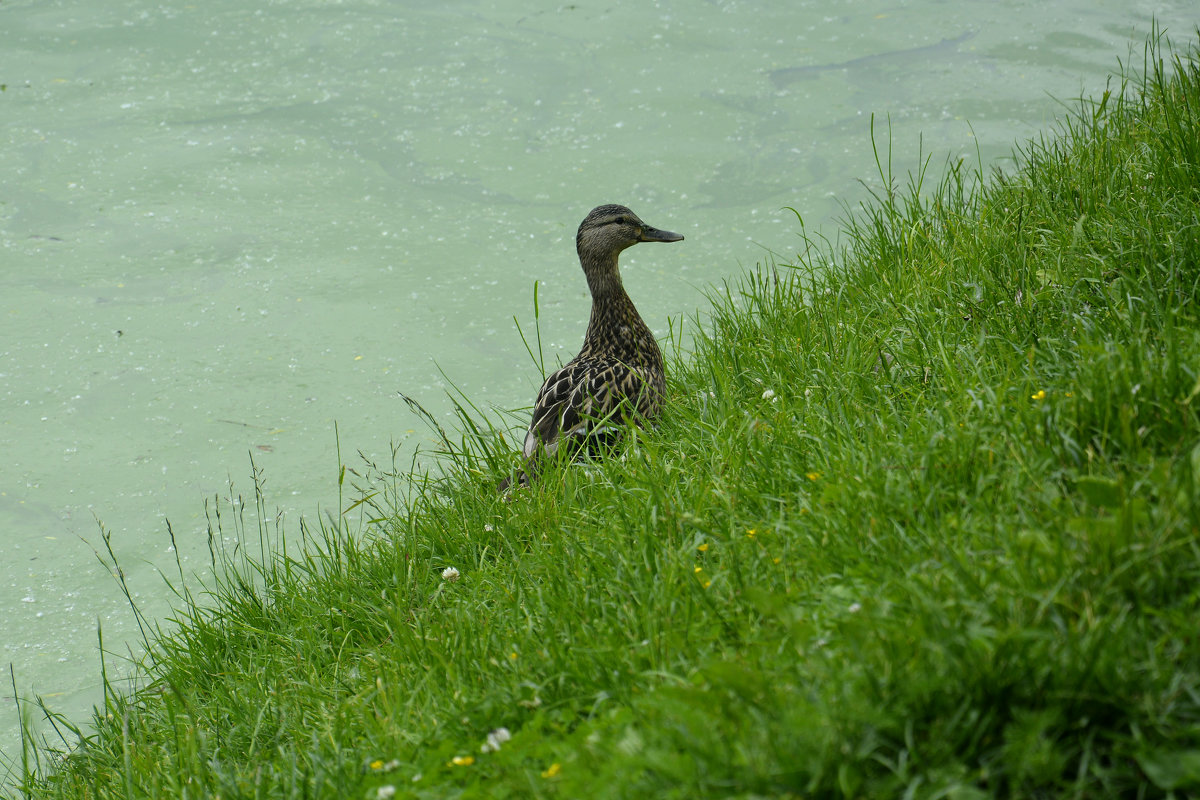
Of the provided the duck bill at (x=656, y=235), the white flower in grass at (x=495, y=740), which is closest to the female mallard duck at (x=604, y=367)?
the duck bill at (x=656, y=235)

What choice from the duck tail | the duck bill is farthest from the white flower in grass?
Answer: the duck bill

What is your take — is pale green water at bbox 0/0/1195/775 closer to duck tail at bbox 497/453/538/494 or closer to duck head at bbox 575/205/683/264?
duck head at bbox 575/205/683/264

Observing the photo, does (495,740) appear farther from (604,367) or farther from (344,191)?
(344,191)

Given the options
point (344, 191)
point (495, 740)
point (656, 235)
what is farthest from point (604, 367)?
point (344, 191)

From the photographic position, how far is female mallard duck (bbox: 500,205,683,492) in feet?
11.1

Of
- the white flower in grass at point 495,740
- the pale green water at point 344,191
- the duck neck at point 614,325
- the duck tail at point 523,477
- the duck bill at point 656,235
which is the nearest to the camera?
the white flower in grass at point 495,740

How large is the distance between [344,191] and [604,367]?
2.62m

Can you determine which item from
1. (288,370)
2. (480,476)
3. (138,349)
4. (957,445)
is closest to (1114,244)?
(957,445)

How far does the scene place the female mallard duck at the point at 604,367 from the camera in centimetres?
338

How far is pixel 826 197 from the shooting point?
5.22 m

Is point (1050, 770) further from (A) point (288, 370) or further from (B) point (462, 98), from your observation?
(B) point (462, 98)

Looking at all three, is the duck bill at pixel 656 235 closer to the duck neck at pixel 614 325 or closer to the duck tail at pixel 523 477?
A: the duck neck at pixel 614 325

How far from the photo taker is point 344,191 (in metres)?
5.64

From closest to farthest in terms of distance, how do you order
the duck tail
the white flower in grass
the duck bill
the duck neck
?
the white flower in grass
the duck tail
the duck neck
the duck bill
